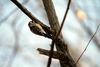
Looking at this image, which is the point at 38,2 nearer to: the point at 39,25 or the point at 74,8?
the point at 74,8

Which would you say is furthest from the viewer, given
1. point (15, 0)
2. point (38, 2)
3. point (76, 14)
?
point (76, 14)

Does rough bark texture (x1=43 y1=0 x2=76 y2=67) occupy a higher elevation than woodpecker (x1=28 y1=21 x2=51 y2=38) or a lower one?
lower

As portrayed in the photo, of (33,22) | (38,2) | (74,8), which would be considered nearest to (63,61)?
(33,22)

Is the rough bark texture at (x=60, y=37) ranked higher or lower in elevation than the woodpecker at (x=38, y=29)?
lower

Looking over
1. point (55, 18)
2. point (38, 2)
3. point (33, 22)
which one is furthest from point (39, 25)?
point (38, 2)

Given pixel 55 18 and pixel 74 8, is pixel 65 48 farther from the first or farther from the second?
pixel 74 8

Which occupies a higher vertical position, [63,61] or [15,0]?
[15,0]

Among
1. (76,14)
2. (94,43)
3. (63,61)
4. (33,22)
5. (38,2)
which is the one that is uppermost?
(33,22)

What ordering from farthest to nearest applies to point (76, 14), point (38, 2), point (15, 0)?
point (76, 14) < point (38, 2) < point (15, 0)

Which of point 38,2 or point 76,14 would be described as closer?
point 38,2
